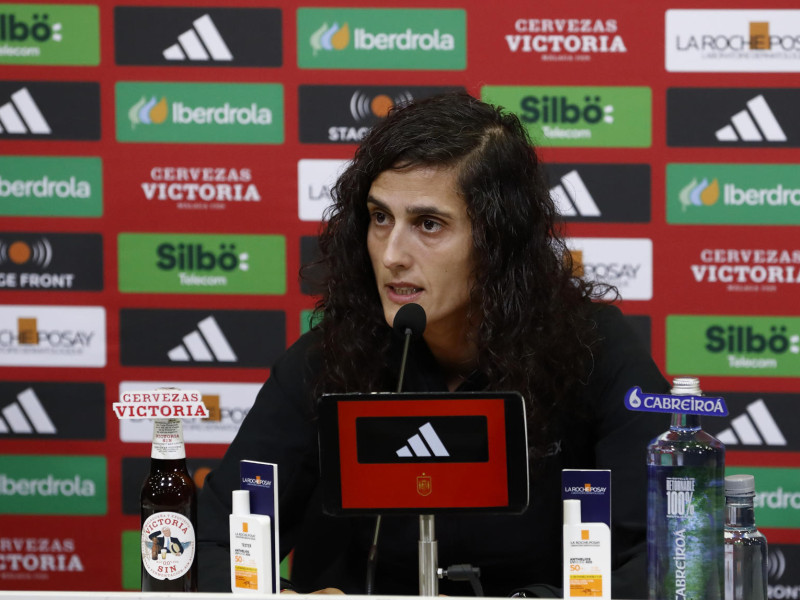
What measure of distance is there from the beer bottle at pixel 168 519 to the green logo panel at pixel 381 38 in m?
1.58

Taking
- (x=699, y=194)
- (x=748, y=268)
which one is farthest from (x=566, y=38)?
(x=748, y=268)

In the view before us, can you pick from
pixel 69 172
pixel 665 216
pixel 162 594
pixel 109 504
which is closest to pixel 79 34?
pixel 69 172

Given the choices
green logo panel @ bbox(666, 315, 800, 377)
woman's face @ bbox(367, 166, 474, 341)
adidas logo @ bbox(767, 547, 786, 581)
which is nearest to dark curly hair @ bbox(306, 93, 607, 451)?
woman's face @ bbox(367, 166, 474, 341)

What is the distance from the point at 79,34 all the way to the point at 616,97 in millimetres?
1374

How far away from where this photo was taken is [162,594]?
87 cm

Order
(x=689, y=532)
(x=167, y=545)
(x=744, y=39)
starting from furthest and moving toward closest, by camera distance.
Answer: (x=744, y=39), (x=167, y=545), (x=689, y=532)

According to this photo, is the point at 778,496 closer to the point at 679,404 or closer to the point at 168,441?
the point at 679,404

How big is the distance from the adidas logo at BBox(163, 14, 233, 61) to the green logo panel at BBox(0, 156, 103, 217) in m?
0.36

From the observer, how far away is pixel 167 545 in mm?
1013

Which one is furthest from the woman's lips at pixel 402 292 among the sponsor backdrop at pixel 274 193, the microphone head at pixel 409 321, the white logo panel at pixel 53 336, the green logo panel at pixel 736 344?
the white logo panel at pixel 53 336

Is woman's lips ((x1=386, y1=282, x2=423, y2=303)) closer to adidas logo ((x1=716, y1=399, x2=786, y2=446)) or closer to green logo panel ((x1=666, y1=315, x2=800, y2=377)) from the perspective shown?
green logo panel ((x1=666, y1=315, x2=800, y2=377))

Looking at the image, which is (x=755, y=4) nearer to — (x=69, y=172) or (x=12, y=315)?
(x=69, y=172)

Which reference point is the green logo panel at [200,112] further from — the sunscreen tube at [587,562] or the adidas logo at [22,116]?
the sunscreen tube at [587,562]

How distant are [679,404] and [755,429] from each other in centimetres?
163
